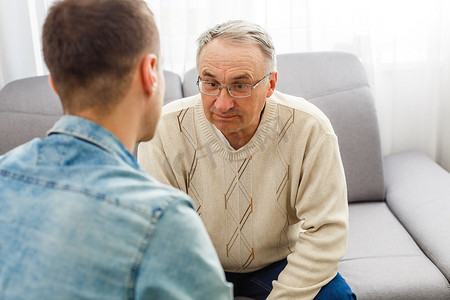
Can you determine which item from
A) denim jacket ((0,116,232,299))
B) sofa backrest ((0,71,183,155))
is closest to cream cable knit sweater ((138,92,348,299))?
sofa backrest ((0,71,183,155))

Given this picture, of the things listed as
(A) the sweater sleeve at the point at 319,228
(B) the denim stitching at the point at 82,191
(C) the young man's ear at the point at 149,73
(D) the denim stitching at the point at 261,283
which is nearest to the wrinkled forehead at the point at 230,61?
(A) the sweater sleeve at the point at 319,228

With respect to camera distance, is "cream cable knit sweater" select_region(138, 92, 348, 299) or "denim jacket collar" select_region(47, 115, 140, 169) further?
"cream cable knit sweater" select_region(138, 92, 348, 299)

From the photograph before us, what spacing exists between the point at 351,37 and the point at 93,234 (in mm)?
1923

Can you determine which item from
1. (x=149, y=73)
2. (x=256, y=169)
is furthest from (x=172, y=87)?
(x=149, y=73)

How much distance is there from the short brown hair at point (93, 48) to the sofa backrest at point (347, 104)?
1245mm

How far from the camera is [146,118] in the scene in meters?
0.92

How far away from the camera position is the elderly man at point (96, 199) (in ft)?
2.27

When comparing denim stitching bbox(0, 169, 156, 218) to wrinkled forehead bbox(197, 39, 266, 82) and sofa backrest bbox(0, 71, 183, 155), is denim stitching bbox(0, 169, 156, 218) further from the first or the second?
sofa backrest bbox(0, 71, 183, 155)

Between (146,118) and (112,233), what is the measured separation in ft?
0.92

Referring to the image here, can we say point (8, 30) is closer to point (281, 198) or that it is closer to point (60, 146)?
point (281, 198)

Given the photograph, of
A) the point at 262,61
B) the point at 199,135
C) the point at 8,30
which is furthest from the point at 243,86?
the point at 8,30

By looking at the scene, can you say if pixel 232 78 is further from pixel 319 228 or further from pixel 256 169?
pixel 319 228

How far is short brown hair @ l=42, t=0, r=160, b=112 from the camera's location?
2.60 feet

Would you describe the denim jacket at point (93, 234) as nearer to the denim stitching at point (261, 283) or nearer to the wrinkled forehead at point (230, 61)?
the wrinkled forehead at point (230, 61)
